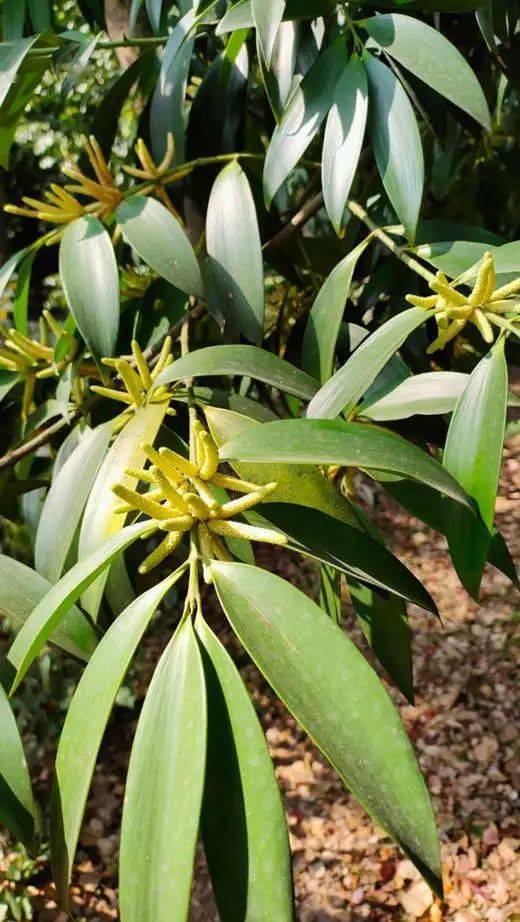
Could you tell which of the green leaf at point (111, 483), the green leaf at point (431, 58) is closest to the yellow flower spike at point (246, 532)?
the green leaf at point (111, 483)

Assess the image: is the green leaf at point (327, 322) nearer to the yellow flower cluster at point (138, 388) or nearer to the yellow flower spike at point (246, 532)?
the yellow flower cluster at point (138, 388)

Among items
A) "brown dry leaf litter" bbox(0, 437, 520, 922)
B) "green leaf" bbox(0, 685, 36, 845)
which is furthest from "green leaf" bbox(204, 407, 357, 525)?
"brown dry leaf litter" bbox(0, 437, 520, 922)

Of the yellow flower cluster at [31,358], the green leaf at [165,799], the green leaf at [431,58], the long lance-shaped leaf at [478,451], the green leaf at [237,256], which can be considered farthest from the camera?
the yellow flower cluster at [31,358]

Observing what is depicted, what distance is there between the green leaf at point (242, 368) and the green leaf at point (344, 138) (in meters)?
0.11

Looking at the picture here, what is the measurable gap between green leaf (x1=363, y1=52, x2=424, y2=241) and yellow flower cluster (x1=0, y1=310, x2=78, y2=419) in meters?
0.34

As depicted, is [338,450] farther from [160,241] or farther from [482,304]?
[160,241]

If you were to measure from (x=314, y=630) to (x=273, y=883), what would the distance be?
12 centimetres

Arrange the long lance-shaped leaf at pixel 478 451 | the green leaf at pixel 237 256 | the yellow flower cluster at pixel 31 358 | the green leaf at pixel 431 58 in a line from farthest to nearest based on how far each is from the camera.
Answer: the yellow flower cluster at pixel 31 358, the green leaf at pixel 237 256, the green leaf at pixel 431 58, the long lance-shaped leaf at pixel 478 451

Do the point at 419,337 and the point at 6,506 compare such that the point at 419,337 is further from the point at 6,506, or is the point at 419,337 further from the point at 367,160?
the point at 6,506

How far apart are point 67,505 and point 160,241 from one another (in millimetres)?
245

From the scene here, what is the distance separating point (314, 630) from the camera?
42cm

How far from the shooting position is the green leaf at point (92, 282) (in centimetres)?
68

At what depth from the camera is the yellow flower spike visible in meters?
0.44

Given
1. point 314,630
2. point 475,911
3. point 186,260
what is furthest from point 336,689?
point 475,911
